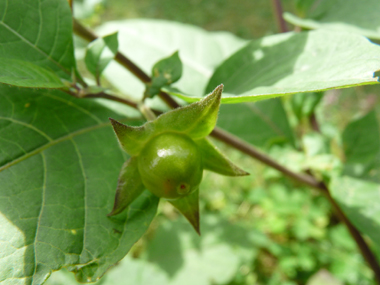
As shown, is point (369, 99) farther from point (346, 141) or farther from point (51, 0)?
point (51, 0)

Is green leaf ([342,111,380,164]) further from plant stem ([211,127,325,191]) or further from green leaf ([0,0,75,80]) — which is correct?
green leaf ([0,0,75,80])

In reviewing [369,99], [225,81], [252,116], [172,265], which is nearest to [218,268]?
[172,265]

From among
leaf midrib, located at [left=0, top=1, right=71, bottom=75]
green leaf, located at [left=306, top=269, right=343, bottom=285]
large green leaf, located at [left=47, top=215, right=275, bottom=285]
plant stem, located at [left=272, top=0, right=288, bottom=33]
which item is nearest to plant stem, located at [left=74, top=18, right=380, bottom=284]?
plant stem, located at [left=272, top=0, right=288, bottom=33]

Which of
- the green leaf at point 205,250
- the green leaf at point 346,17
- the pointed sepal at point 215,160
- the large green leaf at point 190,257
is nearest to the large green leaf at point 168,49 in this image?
the green leaf at point 346,17

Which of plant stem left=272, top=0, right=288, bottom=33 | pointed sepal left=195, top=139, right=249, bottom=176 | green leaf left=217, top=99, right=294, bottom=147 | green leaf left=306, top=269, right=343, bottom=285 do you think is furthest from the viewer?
green leaf left=306, top=269, right=343, bottom=285

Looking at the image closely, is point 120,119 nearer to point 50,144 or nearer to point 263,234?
point 50,144

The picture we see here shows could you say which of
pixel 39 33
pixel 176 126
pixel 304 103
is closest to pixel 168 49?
pixel 304 103

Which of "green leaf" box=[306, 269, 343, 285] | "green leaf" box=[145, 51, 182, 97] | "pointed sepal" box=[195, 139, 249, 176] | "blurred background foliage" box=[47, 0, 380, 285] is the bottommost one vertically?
"blurred background foliage" box=[47, 0, 380, 285]

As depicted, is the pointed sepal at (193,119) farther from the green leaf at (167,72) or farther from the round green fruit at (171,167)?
the green leaf at (167,72)
